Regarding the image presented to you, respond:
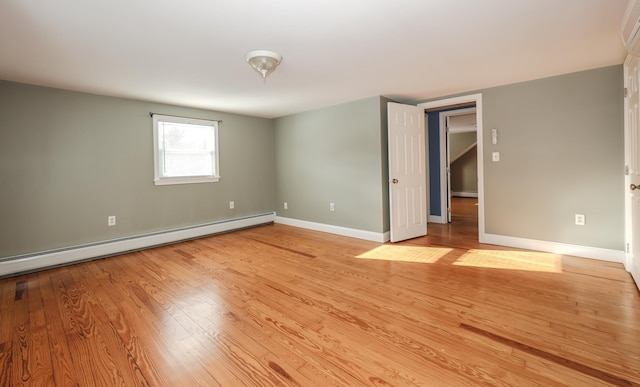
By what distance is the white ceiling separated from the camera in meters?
1.87

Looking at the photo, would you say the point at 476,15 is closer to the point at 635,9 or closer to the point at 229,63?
the point at 635,9

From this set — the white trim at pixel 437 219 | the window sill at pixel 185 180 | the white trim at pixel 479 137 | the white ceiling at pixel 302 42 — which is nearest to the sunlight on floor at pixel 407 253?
the white trim at pixel 479 137

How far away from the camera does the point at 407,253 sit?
12.0 feet

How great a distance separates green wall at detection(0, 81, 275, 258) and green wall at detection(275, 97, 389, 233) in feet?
4.71

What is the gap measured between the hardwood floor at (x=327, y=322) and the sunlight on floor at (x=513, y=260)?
20mm

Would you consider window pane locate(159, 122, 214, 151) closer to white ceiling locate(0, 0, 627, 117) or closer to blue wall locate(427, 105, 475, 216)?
white ceiling locate(0, 0, 627, 117)

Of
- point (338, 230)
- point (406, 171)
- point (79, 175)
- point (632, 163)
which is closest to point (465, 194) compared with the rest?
point (406, 171)

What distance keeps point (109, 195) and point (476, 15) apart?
4.58 m

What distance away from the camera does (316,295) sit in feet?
8.20

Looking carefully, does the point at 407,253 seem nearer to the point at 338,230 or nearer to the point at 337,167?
the point at 338,230

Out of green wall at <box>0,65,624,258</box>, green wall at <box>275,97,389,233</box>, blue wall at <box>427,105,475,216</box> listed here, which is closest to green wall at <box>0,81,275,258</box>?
green wall at <box>0,65,624,258</box>

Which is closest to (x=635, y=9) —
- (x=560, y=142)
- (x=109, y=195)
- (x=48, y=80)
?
(x=560, y=142)

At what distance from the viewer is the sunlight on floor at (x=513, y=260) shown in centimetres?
301

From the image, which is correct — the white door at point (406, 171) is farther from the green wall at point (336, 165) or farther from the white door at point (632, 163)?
the white door at point (632, 163)
